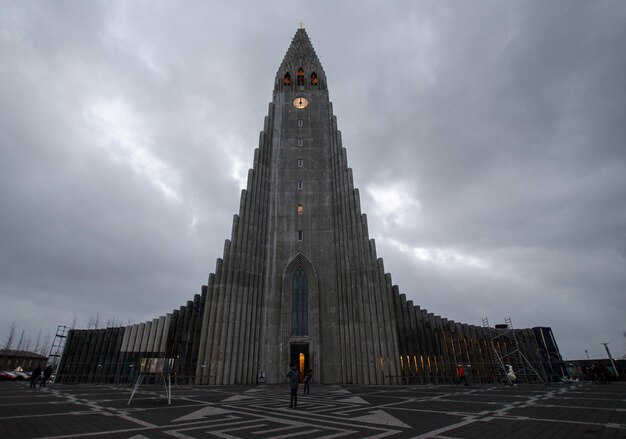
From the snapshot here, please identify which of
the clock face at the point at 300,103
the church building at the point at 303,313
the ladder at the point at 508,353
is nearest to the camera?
the church building at the point at 303,313

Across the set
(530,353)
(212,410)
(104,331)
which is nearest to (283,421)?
(212,410)

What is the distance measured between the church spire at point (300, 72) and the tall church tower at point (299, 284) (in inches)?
404

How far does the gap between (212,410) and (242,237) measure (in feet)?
71.4

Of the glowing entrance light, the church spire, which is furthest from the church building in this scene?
the church spire

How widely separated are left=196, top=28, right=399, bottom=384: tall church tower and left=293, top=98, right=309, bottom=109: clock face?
5.68m

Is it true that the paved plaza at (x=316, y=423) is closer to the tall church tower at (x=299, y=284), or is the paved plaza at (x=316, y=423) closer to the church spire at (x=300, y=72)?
the tall church tower at (x=299, y=284)

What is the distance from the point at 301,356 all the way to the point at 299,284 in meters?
7.27

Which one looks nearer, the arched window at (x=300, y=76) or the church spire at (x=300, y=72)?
the church spire at (x=300, y=72)

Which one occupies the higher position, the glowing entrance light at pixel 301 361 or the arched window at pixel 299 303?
the arched window at pixel 299 303

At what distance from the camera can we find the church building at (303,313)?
93.4ft

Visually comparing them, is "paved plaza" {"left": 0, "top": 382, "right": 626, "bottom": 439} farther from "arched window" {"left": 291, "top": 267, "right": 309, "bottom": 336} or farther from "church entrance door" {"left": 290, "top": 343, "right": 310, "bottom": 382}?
"arched window" {"left": 291, "top": 267, "right": 309, "bottom": 336}

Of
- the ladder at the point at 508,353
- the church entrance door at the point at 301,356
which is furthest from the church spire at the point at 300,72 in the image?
the ladder at the point at 508,353

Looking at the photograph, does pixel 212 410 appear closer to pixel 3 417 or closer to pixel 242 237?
pixel 3 417

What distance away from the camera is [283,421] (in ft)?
30.0
